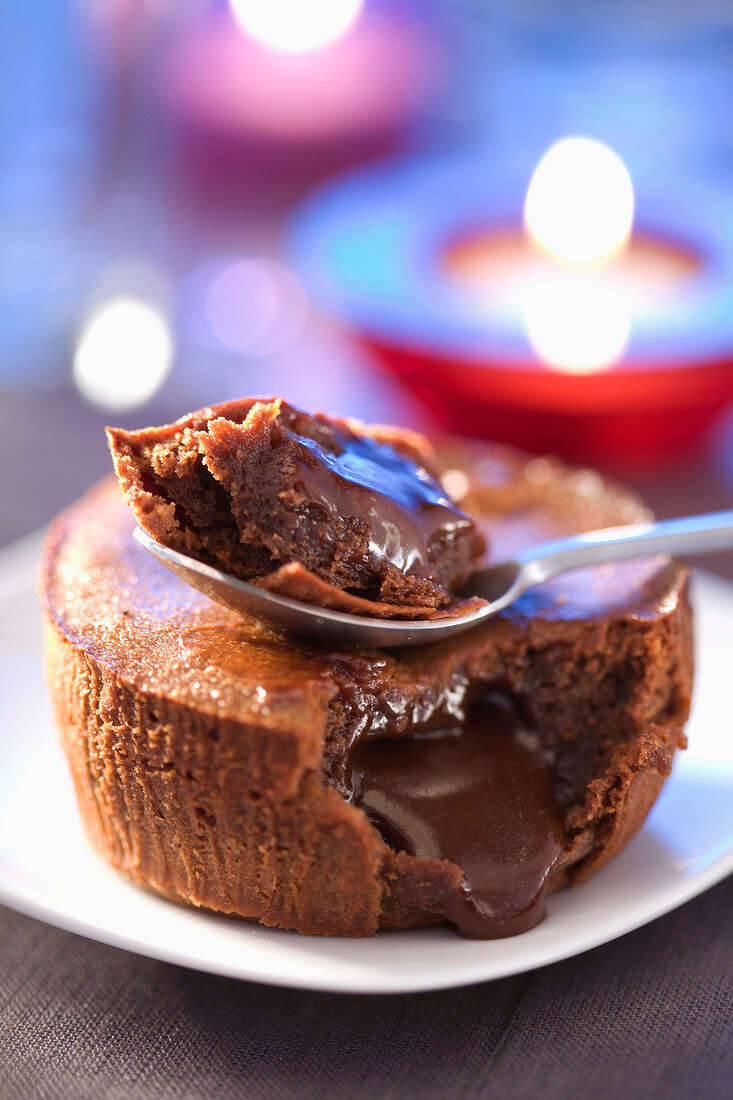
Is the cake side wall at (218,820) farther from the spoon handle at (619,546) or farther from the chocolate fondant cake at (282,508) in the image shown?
the spoon handle at (619,546)

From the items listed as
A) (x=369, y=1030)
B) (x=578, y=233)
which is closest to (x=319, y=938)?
(x=369, y=1030)

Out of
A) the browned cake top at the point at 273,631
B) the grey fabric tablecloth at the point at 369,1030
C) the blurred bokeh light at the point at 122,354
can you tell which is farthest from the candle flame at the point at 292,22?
the grey fabric tablecloth at the point at 369,1030

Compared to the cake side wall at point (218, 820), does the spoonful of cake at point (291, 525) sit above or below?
above

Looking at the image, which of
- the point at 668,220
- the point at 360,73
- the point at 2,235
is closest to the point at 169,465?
the point at 668,220

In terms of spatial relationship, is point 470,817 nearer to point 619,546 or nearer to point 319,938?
point 319,938

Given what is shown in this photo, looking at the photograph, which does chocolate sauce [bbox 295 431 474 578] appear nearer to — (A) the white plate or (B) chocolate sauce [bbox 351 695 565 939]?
(B) chocolate sauce [bbox 351 695 565 939]

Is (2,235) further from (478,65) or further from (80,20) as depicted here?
(478,65)
